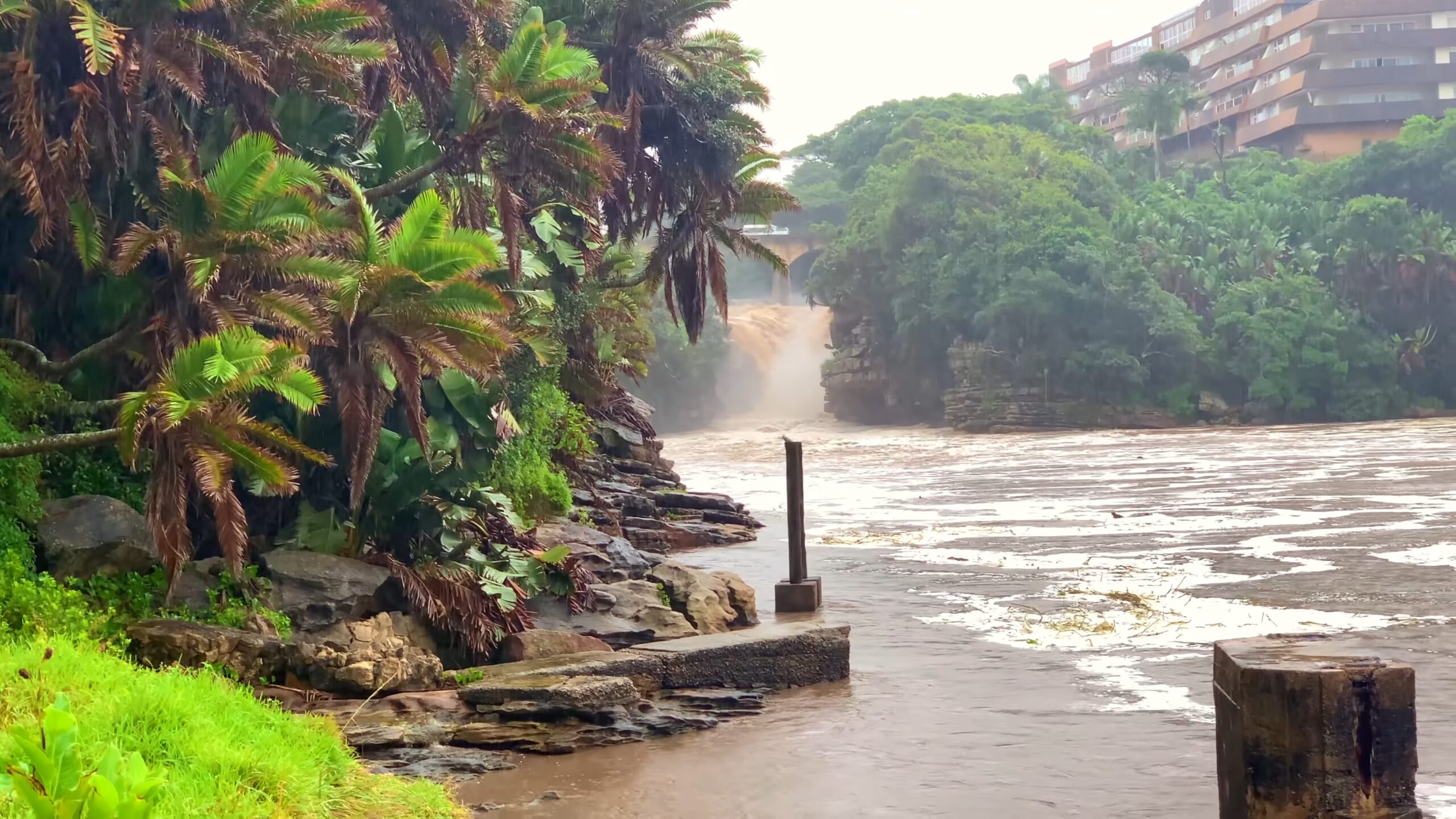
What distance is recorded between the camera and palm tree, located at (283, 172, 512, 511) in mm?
A: 11305

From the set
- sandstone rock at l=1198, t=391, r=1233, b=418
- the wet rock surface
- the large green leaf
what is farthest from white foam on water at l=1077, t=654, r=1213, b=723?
sandstone rock at l=1198, t=391, r=1233, b=418

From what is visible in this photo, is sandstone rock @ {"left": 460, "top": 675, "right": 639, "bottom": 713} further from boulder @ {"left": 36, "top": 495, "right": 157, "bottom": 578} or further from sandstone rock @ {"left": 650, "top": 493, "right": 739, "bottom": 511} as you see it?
sandstone rock @ {"left": 650, "top": 493, "right": 739, "bottom": 511}

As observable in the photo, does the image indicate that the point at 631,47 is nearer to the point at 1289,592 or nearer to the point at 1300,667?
the point at 1289,592

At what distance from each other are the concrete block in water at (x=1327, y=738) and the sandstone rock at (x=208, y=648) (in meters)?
7.01

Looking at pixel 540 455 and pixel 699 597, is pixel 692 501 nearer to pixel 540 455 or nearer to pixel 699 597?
pixel 540 455

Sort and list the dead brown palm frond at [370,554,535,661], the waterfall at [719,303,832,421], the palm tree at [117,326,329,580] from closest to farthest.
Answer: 1. the palm tree at [117,326,329,580]
2. the dead brown palm frond at [370,554,535,661]
3. the waterfall at [719,303,832,421]

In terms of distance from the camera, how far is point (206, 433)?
9.70 meters

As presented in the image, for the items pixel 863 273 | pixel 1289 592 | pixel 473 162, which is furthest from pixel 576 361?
pixel 863 273

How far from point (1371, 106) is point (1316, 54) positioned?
4049 millimetres

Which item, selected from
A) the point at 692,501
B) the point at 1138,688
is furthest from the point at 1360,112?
the point at 1138,688

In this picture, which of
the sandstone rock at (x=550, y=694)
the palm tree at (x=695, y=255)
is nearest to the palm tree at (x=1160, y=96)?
the palm tree at (x=695, y=255)

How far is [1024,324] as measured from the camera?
2336 inches

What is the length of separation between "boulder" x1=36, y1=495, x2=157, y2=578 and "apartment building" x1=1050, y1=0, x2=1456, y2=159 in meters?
71.2

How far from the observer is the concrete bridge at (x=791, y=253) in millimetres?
87250
